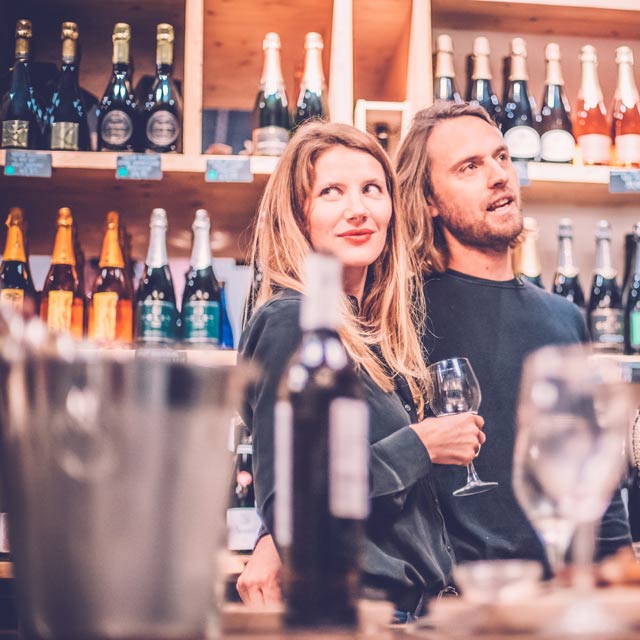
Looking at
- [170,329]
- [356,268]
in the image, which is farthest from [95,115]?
[356,268]

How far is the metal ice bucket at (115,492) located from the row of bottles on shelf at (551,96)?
1.74m

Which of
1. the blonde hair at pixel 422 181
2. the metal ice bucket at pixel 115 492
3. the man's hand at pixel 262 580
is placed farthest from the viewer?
the blonde hair at pixel 422 181

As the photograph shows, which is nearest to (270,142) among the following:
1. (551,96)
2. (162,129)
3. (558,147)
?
(162,129)

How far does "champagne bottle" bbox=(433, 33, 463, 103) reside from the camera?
2154mm

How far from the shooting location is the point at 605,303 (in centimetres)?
229

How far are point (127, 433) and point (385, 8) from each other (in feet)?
5.60

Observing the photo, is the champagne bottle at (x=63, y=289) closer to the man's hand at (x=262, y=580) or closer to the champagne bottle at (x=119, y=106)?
the champagne bottle at (x=119, y=106)

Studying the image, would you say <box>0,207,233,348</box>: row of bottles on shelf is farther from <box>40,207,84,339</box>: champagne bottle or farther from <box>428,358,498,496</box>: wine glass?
<box>428,358,498,496</box>: wine glass

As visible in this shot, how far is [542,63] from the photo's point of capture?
7.53 feet

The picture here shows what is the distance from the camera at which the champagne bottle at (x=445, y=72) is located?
2.15m

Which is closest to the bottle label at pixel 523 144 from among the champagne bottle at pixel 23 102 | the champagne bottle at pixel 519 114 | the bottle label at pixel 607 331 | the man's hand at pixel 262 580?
the champagne bottle at pixel 519 114

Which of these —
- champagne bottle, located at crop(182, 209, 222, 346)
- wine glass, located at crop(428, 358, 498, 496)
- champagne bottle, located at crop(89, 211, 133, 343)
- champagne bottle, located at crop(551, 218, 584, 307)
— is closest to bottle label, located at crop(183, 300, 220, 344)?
champagne bottle, located at crop(182, 209, 222, 346)

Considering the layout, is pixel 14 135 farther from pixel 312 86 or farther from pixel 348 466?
pixel 348 466

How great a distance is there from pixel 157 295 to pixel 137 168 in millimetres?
396
